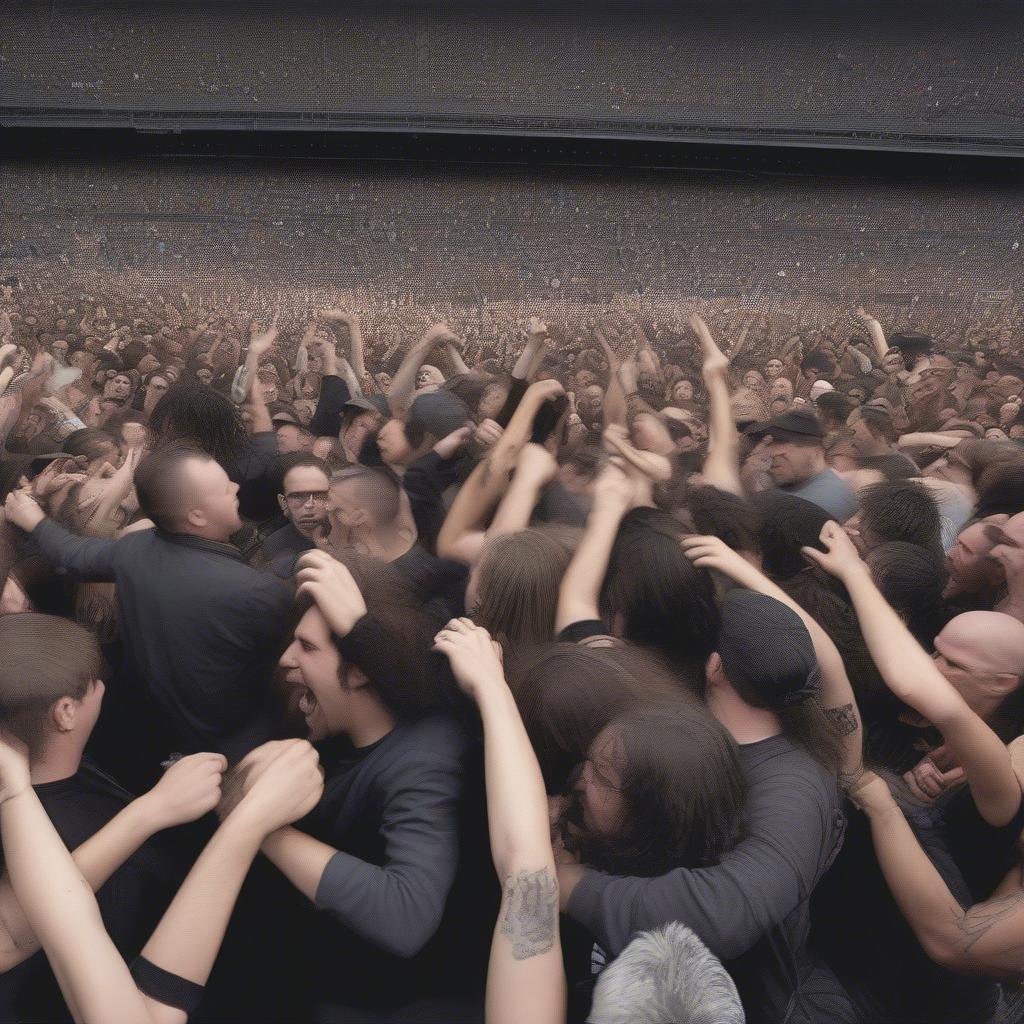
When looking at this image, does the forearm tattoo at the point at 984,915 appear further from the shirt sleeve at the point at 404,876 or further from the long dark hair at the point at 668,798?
the shirt sleeve at the point at 404,876

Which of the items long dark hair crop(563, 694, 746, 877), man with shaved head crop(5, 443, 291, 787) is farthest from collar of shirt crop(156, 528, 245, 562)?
long dark hair crop(563, 694, 746, 877)

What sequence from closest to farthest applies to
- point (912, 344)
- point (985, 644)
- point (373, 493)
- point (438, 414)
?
point (985, 644) < point (373, 493) < point (438, 414) < point (912, 344)

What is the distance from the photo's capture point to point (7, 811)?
1284mm

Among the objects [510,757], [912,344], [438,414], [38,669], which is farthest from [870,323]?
[38,669]

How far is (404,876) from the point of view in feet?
4.53

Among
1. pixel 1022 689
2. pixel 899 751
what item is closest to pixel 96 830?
pixel 899 751

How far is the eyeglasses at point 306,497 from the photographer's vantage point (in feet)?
8.30

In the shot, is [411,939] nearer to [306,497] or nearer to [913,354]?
[306,497]

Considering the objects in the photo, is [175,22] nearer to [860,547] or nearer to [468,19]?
[468,19]

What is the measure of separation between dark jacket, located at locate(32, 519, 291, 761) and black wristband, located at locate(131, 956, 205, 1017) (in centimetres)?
52

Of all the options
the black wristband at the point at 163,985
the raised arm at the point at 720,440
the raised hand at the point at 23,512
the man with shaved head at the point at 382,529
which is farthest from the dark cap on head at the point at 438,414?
the black wristband at the point at 163,985

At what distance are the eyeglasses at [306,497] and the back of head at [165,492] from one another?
0.60 metres

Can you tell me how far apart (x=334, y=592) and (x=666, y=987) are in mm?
843

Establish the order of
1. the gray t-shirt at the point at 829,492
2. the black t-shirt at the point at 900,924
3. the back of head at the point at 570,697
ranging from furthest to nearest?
the gray t-shirt at the point at 829,492 → the black t-shirt at the point at 900,924 → the back of head at the point at 570,697
